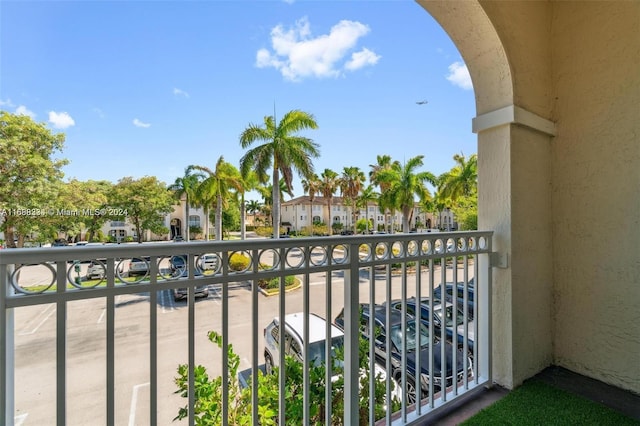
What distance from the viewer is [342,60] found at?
6.91 meters

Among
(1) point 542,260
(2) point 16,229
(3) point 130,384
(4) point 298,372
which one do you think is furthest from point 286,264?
(2) point 16,229

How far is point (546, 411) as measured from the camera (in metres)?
1.76

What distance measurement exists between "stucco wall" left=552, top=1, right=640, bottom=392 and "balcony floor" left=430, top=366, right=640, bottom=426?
3.0 inches

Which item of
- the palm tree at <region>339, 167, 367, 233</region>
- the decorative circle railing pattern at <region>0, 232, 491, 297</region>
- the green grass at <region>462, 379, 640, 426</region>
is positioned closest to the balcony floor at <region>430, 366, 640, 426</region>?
the green grass at <region>462, 379, 640, 426</region>

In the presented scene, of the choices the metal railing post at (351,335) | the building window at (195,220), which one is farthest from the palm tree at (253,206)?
the metal railing post at (351,335)

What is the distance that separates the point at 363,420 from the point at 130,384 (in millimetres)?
4317

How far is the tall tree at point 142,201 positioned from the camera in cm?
1808

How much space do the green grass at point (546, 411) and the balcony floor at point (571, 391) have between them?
0.05 metres

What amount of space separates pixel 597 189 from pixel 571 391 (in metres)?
1.41

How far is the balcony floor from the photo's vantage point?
1751 millimetres

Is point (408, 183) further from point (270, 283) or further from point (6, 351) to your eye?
point (6, 351)

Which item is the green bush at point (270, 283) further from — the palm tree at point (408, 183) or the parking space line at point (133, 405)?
the palm tree at point (408, 183)

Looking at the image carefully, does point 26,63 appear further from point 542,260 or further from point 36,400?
point 36,400

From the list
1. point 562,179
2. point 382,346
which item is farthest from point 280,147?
point 562,179
